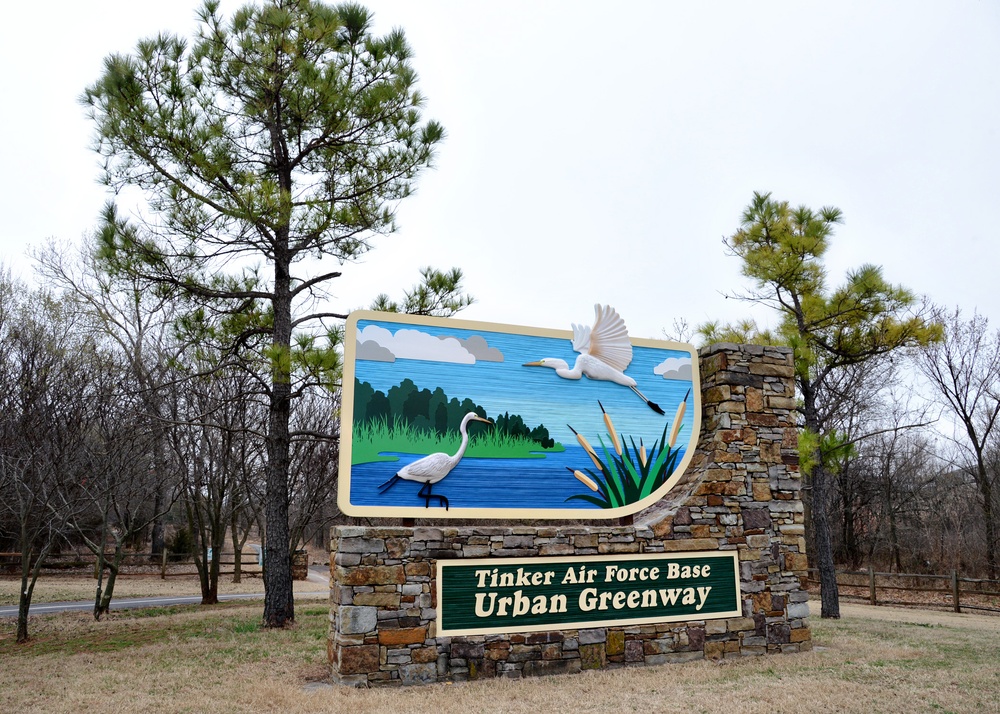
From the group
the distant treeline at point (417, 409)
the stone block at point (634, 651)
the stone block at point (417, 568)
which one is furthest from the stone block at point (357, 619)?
the stone block at point (634, 651)

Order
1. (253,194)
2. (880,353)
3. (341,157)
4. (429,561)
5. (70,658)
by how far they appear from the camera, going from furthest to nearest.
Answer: (880,353)
(341,157)
(253,194)
(70,658)
(429,561)

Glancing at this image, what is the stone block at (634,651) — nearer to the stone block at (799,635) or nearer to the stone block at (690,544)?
the stone block at (690,544)

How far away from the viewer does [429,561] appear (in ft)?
21.5

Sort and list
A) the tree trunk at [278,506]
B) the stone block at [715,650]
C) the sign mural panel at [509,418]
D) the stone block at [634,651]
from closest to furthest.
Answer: the sign mural panel at [509,418] → the stone block at [634,651] → the stone block at [715,650] → the tree trunk at [278,506]

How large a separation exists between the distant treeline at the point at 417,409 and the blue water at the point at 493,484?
355 millimetres

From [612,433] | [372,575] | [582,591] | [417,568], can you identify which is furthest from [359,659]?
[612,433]

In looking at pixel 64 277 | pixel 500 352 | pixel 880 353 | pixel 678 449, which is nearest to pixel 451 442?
pixel 500 352

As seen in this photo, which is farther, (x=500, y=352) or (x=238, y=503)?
(x=238, y=503)

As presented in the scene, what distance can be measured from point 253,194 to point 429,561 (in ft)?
17.6

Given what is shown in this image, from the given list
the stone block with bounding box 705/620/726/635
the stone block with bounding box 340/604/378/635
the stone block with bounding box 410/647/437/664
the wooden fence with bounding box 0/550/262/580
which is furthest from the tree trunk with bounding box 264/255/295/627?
the wooden fence with bounding box 0/550/262/580

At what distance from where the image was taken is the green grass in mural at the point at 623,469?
→ 7.43 m

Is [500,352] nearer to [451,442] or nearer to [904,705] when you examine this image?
[451,442]

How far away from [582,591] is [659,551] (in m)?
1.00

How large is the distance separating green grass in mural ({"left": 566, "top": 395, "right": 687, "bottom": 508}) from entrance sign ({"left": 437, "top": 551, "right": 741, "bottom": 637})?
25.7 inches
